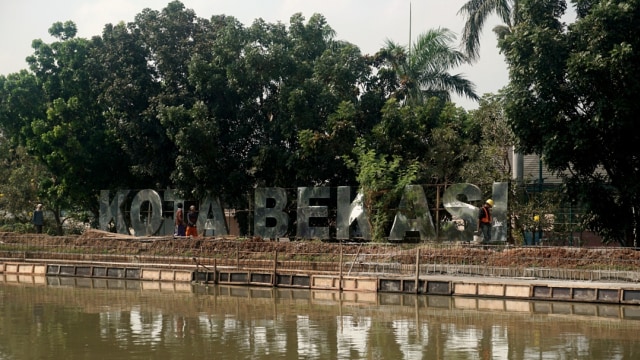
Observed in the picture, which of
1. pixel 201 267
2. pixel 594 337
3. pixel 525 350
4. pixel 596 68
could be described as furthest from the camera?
pixel 201 267

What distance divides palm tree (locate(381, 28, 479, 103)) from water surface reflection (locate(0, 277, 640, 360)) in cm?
1516

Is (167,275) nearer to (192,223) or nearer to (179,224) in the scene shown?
(179,224)

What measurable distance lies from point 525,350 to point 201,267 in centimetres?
1427

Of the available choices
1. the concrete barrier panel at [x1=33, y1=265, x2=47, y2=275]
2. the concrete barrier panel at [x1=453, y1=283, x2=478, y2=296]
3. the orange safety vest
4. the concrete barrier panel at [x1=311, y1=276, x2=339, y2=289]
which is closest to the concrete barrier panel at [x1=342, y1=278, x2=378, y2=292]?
the concrete barrier panel at [x1=311, y1=276, x2=339, y2=289]

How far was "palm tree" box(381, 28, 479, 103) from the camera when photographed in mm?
38000

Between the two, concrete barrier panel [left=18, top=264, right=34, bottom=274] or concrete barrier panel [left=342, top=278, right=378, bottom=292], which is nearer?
concrete barrier panel [left=342, top=278, right=378, bottom=292]

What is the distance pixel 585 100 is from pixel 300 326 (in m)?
12.7

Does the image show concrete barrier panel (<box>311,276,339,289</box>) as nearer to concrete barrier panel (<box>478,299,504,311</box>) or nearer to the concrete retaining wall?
the concrete retaining wall

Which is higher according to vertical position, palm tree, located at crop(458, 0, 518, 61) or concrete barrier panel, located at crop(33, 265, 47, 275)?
palm tree, located at crop(458, 0, 518, 61)

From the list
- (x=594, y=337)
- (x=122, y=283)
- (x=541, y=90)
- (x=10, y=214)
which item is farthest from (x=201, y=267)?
(x=10, y=214)

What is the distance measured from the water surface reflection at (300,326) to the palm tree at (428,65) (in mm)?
15162

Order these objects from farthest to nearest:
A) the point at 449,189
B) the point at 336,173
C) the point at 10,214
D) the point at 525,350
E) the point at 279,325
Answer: the point at 10,214 → the point at 336,173 → the point at 449,189 → the point at 279,325 → the point at 525,350

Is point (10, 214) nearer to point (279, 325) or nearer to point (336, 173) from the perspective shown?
point (336, 173)

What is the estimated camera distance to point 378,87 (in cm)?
3628
